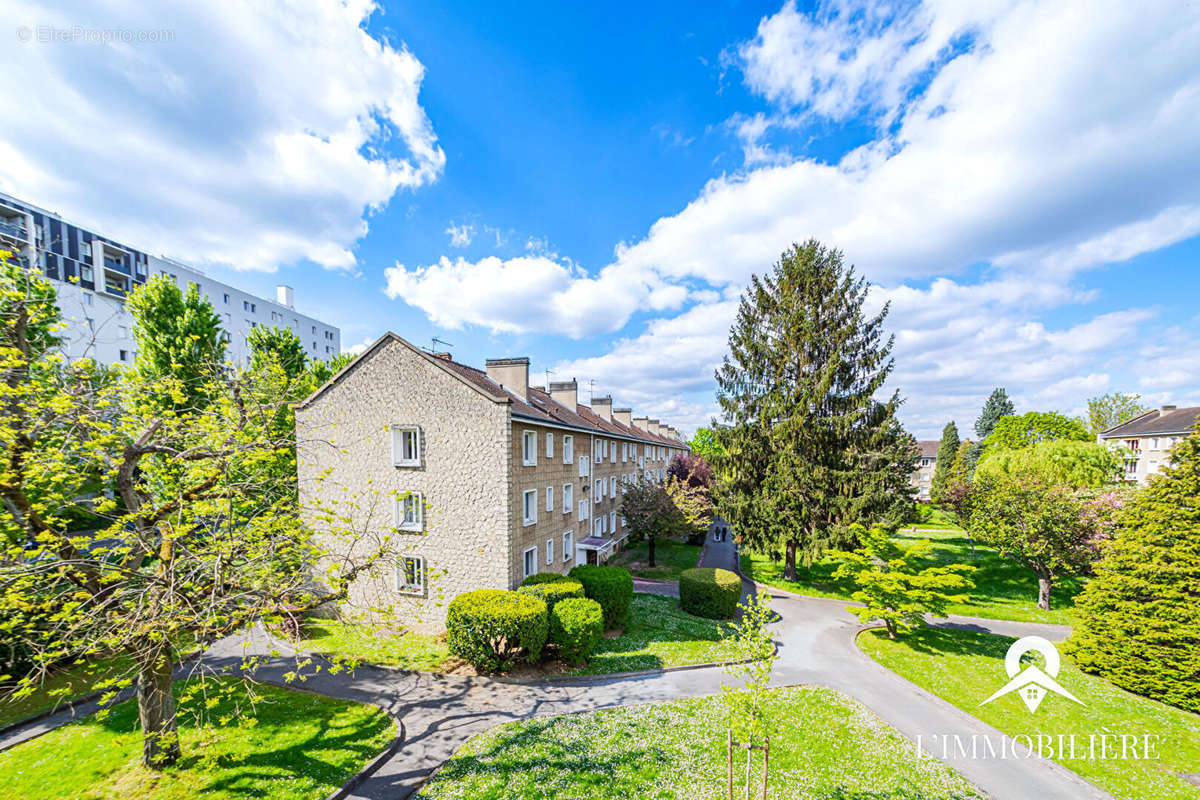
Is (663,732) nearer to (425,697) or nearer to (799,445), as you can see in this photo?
(425,697)

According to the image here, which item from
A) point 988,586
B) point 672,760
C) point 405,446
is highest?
point 405,446

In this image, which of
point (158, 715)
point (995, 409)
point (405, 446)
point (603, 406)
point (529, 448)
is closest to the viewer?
point (158, 715)

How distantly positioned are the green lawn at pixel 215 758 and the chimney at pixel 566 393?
22.3 meters

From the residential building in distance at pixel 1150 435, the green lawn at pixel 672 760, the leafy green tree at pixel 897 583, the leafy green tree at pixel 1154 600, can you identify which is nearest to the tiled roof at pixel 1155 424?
the residential building in distance at pixel 1150 435

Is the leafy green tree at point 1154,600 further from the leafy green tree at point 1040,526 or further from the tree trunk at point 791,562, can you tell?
the tree trunk at point 791,562

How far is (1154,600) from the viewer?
14344mm

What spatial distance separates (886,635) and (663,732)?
12.9m

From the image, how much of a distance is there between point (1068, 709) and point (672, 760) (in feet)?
42.1

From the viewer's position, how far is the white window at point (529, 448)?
18.7 metres

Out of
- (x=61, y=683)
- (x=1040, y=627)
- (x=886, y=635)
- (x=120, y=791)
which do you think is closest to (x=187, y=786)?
(x=120, y=791)

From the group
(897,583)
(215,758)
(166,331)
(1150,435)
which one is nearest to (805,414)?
(897,583)

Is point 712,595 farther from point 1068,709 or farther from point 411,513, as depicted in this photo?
point 411,513

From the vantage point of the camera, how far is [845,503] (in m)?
22.6

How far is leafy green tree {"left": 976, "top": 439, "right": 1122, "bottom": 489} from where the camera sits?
28.0 m
